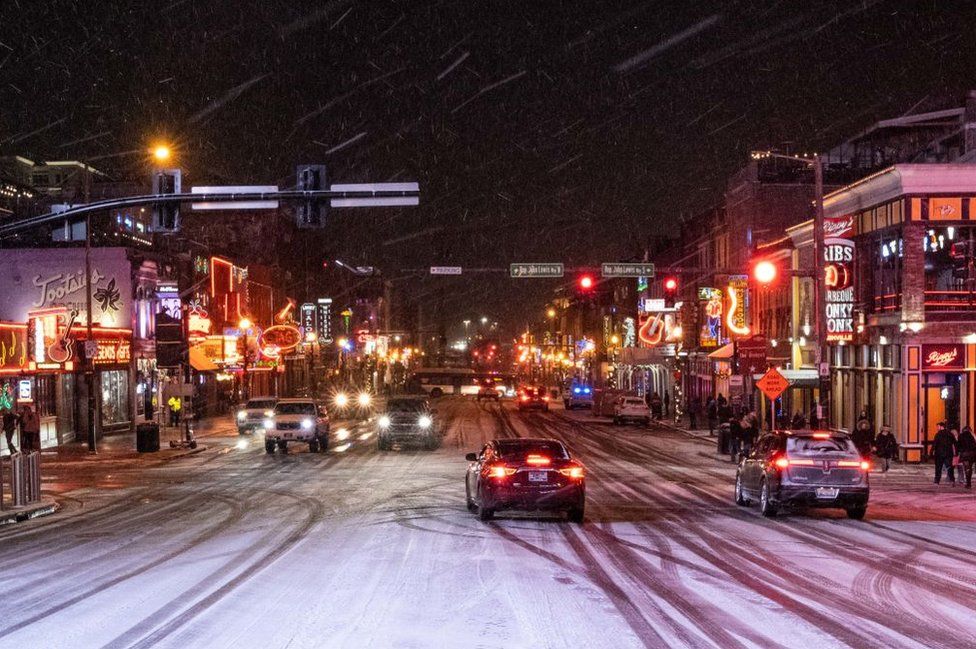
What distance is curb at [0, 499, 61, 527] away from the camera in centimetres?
2233

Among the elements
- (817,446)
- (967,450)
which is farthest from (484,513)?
(967,450)

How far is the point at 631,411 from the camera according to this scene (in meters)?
64.4

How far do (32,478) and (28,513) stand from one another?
133cm

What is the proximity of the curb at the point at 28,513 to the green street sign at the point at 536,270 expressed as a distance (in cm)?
2568

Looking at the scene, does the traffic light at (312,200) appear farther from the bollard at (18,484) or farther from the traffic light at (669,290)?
the traffic light at (669,290)

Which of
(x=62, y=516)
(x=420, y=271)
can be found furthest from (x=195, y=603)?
(x=420, y=271)

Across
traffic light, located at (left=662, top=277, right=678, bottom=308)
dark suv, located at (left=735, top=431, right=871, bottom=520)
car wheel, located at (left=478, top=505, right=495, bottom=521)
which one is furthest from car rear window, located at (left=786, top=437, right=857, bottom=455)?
traffic light, located at (left=662, top=277, right=678, bottom=308)

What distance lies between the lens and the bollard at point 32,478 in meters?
24.1

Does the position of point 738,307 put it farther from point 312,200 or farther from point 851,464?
point 312,200

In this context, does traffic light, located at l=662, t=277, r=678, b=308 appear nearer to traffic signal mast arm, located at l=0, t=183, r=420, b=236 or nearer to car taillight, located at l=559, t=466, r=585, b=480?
car taillight, located at l=559, t=466, r=585, b=480

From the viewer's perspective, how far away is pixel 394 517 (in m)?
21.5

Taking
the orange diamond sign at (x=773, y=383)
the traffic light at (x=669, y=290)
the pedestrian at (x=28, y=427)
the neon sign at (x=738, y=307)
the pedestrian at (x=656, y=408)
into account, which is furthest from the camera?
the pedestrian at (x=656, y=408)

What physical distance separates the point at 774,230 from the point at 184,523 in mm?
50736

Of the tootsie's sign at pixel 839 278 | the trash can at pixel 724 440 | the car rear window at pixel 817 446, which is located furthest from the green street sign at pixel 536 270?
the car rear window at pixel 817 446
